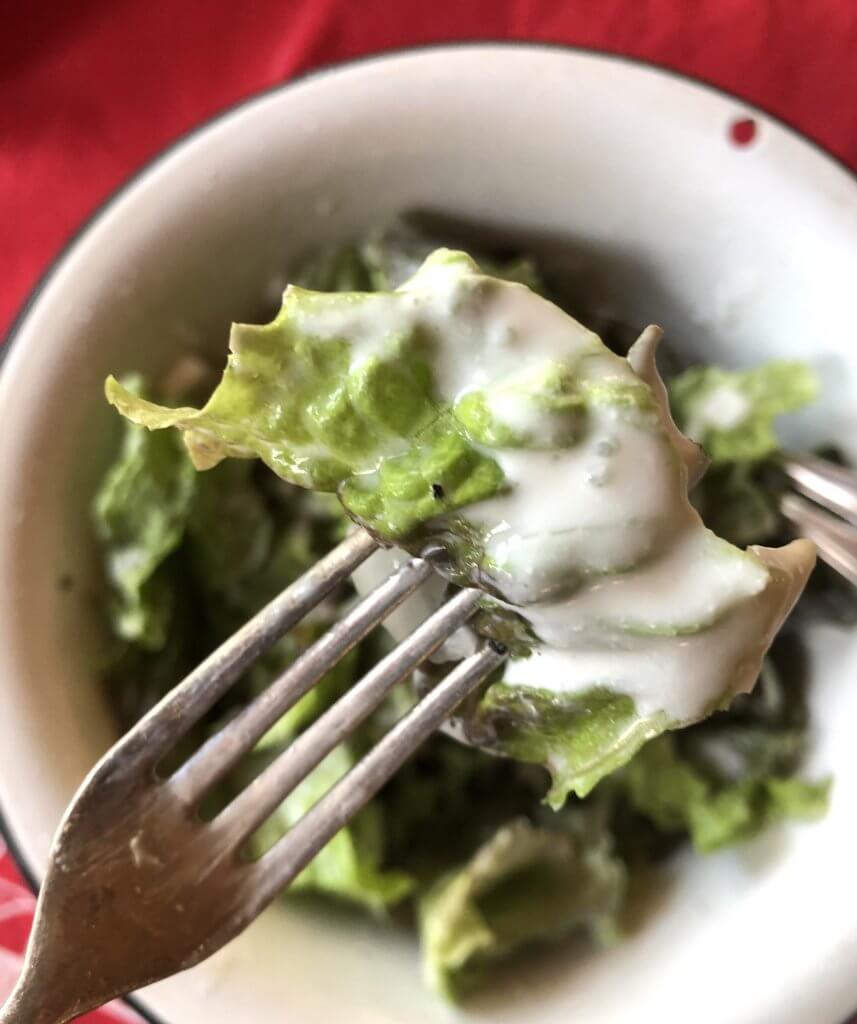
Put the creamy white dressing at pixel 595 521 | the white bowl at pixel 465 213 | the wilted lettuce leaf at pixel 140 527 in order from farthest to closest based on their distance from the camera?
the wilted lettuce leaf at pixel 140 527, the white bowl at pixel 465 213, the creamy white dressing at pixel 595 521

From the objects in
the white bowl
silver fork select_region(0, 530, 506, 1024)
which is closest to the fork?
silver fork select_region(0, 530, 506, 1024)

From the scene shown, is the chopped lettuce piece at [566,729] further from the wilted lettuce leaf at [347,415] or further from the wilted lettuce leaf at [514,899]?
the wilted lettuce leaf at [514,899]

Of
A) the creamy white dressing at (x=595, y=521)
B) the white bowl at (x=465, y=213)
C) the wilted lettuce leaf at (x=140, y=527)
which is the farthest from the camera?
the wilted lettuce leaf at (x=140, y=527)

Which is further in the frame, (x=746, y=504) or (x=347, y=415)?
(x=746, y=504)

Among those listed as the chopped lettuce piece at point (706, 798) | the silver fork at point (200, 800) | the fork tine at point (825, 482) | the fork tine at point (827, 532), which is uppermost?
the fork tine at point (825, 482)

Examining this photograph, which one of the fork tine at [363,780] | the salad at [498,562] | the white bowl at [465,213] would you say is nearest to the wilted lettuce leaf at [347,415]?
the salad at [498,562]

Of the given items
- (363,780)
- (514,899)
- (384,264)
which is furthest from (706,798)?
(384,264)

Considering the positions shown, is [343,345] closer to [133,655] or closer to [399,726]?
[399,726]

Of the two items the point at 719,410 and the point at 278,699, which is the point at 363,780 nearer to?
the point at 278,699
